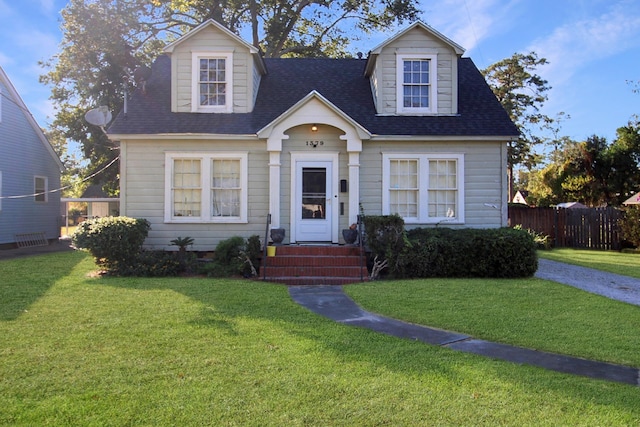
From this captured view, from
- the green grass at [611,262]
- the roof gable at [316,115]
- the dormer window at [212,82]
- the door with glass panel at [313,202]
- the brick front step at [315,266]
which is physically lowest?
the green grass at [611,262]

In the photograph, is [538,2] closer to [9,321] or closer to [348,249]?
[348,249]

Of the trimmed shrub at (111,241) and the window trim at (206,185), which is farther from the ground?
the window trim at (206,185)

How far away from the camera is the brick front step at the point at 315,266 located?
945 cm

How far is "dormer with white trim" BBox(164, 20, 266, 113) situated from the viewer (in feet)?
39.0

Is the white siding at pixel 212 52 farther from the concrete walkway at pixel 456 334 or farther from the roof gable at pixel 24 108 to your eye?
the roof gable at pixel 24 108

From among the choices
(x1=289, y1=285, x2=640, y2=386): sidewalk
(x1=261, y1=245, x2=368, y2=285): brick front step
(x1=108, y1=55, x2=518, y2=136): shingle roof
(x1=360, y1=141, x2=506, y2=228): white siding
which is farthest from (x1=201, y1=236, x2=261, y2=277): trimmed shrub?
(x1=360, y1=141, x2=506, y2=228): white siding

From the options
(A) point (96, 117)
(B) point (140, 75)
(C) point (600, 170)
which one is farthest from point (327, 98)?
(C) point (600, 170)

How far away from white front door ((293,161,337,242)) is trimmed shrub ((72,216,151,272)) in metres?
3.95

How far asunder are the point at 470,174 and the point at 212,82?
744cm

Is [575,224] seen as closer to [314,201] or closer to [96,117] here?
[314,201]

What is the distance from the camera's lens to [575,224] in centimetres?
1909

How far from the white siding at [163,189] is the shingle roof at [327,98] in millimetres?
398

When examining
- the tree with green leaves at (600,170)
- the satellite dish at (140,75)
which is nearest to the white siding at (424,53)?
the satellite dish at (140,75)

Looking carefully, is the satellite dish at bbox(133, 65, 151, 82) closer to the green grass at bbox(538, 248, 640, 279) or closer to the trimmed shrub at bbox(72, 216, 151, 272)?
the trimmed shrub at bbox(72, 216, 151, 272)
